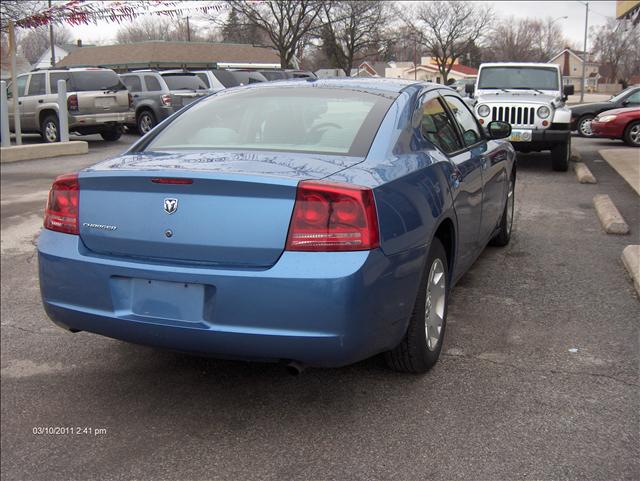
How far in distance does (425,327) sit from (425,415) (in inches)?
18.8

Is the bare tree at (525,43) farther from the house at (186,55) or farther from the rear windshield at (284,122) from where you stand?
the rear windshield at (284,122)

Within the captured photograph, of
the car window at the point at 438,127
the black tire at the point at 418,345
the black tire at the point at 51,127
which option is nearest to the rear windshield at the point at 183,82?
the black tire at the point at 51,127

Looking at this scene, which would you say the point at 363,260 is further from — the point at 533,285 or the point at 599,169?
the point at 599,169

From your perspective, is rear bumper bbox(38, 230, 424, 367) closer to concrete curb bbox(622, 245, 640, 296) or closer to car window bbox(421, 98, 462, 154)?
car window bbox(421, 98, 462, 154)

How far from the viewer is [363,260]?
292 centimetres

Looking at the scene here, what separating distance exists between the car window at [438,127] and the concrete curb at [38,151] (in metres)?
11.2

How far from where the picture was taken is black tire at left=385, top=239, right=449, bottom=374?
3.52 metres

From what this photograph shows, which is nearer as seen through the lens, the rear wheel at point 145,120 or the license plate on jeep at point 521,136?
the license plate on jeep at point 521,136

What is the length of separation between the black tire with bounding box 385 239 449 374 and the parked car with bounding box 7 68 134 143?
15.1 metres

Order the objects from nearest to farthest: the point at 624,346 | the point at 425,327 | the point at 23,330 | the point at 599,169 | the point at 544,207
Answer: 1. the point at 425,327
2. the point at 624,346
3. the point at 23,330
4. the point at 544,207
5. the point at 599,169

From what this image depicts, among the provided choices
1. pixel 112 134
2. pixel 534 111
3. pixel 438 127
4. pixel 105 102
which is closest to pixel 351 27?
pixel 112 134

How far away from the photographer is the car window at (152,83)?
18953 millimetres

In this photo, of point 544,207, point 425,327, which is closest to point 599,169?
point 544,207

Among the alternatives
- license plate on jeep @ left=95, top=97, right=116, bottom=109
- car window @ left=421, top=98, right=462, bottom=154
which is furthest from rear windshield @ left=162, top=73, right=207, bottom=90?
car window @ left=421, top=98, right=462, bottom=154
